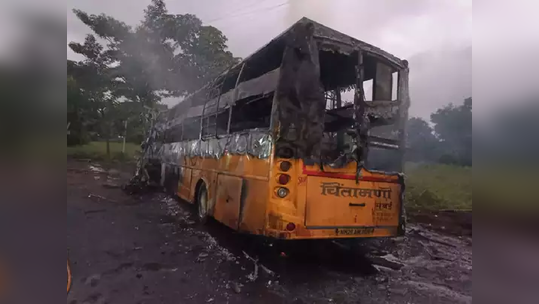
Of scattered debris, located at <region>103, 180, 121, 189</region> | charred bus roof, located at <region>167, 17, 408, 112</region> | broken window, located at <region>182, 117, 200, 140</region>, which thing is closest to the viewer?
charred bus roof, located at <region>167, 17, 408, 112</region>

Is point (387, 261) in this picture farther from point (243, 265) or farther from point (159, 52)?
point (159, 52)

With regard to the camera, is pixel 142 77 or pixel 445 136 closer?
pixel 445 136

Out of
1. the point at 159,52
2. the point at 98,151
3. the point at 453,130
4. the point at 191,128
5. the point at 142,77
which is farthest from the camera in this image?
the point at 191,128

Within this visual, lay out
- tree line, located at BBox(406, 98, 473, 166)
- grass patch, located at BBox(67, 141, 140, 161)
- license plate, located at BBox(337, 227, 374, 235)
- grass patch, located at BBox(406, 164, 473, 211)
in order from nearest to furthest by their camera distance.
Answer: tree line, located at BBox(406, 98, 473, 166) < grass patch, located at BBox(406, 164, 473, 211) < grass patch, located at BBox(67, 141, 140, 161) < license plate, located at BBox(337, 227, 374, 235)

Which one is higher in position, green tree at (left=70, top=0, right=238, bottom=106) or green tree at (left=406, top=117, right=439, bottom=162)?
green tree at (left=70, top=0, right=238, bottom=106)

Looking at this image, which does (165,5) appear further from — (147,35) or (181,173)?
(181,173)

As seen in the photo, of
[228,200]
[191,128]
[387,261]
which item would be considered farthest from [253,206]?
[191,128]

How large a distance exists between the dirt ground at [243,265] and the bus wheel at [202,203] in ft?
2.05

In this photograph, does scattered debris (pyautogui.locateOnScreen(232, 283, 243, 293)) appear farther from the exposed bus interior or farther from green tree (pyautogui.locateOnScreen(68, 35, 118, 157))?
green tree (pyautogui.locateOnScreen(68, 35, 118, 157))

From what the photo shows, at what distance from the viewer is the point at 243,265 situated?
3.46 meters

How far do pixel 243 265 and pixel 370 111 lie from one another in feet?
7.02

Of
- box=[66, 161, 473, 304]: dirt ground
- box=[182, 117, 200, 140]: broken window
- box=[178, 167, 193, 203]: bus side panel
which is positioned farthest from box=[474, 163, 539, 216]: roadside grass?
box=[178, 167, 193, 203]: bus side panel

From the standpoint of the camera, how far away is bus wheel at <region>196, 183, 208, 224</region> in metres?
5.05

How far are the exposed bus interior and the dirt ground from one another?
95 cm
